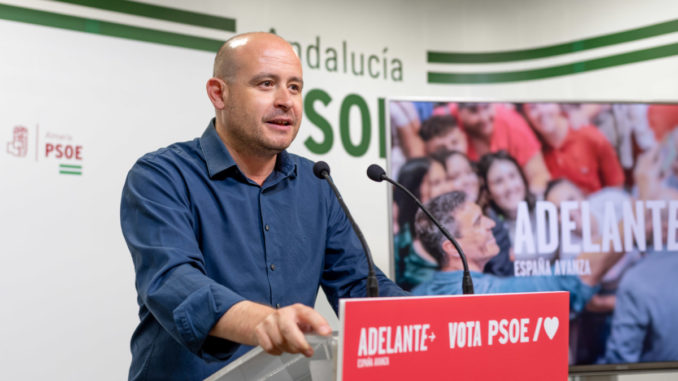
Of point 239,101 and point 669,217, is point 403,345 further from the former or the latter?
Result: point 669,217

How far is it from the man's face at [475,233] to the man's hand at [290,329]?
2007 mm

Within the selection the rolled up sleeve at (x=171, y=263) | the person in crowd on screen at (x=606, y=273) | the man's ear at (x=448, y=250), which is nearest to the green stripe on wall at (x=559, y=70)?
the person in crowd on screen at (x=606, y=273)

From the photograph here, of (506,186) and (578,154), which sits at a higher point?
(578,154)

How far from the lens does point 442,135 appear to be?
9.80 ft

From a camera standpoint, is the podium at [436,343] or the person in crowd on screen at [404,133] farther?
the person in crowd on screen at [404,133]

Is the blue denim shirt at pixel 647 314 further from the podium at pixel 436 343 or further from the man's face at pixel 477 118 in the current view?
the podium at pixel 436 343

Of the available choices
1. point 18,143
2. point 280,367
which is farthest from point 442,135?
point 280,367

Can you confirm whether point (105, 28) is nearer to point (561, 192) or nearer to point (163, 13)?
point (163, 13)

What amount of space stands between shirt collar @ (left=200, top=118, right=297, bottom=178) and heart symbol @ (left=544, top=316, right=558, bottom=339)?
40.2 inches

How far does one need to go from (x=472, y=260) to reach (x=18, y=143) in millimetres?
1937

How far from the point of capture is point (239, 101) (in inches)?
76.6

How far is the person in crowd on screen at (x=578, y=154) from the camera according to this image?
300 centimetres

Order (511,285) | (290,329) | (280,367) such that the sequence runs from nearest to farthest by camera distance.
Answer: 1. (290,329)
2. (280,367)
3. (511,285)

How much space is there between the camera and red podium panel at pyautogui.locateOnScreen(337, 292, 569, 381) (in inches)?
36.7
